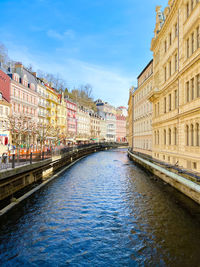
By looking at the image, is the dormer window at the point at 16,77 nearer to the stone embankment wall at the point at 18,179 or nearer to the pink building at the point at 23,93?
the pink building at the point at 23,93

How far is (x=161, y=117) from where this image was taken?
2967 centimetres

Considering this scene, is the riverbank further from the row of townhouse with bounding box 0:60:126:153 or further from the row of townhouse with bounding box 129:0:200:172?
the row of townhouse with bounding box 129:0:200:172

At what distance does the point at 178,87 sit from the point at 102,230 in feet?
51.6

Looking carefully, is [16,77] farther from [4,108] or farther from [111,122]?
[111,122]

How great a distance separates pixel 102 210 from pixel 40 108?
2001 inches

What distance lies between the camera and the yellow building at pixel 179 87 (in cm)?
1822

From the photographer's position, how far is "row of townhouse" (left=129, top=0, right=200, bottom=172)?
719 inches

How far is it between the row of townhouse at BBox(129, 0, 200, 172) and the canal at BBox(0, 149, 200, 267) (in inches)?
197

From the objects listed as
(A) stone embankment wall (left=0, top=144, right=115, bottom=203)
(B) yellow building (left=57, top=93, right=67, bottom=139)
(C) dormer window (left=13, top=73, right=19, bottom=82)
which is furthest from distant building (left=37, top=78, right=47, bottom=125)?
(A) stone embankment wall (left=0, top=144, right=115, bottom=203)

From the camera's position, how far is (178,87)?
73.2ft

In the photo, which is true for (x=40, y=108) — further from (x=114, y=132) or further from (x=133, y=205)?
(x=114, y=132)

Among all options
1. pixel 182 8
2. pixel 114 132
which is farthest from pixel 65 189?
pixel 114 132

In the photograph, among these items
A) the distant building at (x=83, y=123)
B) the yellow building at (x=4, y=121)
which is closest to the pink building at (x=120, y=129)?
the distant building at (x=83, y=123)

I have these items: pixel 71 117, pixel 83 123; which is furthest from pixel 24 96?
pixel 83 123
